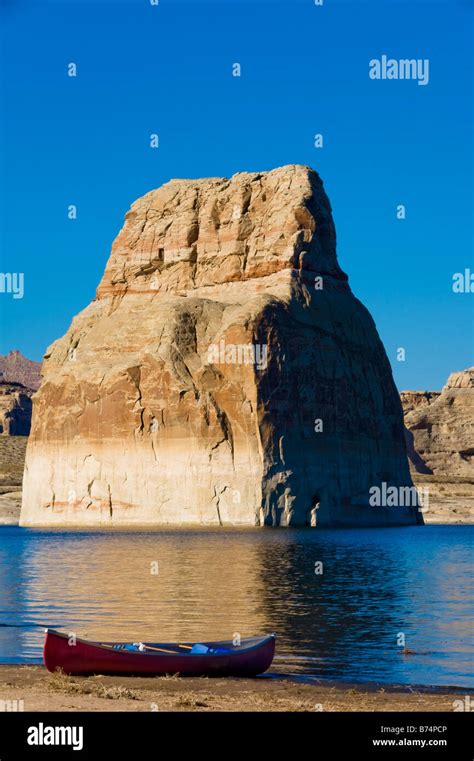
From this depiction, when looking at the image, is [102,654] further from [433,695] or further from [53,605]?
[53,605]

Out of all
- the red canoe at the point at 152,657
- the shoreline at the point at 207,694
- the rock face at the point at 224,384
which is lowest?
the shoreline at the point at 207,694

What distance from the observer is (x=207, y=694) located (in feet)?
60.5

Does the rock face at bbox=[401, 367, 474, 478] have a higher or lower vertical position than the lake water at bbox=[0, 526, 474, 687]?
higher

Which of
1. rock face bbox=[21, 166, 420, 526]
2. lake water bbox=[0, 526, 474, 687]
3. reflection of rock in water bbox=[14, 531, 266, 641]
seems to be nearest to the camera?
lake water bbox=[0, 526, 474, 687]

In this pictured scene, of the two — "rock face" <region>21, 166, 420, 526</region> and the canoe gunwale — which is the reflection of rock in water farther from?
"rock face" <region>21, 166, 420, 526</region>

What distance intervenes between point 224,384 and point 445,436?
84135mm

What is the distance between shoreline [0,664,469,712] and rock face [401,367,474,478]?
143m

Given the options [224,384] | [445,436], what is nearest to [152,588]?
[224,384]

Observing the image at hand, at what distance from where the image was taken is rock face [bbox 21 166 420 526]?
280 ft

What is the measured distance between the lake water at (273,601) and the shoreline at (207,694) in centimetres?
142

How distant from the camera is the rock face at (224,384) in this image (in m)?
85.3

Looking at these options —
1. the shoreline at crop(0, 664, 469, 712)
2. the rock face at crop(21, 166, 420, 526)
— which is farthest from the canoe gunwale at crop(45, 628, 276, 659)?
the rock face at crop(21, 166, 420, 526)
